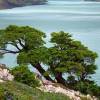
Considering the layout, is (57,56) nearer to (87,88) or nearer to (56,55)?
(56,55)

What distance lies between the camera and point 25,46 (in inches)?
1476

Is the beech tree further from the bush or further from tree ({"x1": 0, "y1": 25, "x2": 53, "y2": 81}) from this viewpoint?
the bush

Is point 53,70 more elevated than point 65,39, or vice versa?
point 65,39

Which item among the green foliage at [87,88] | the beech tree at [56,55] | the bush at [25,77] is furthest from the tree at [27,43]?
the bush at [25,77]

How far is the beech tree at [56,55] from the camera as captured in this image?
1350 inches

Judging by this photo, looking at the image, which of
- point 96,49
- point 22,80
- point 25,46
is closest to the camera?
point 22,80

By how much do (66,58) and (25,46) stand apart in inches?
176

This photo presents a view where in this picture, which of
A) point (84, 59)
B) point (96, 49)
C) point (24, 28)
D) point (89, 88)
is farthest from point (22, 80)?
point (96, 49)

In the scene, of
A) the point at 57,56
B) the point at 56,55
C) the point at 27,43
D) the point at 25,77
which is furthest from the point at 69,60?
the point at 25,77

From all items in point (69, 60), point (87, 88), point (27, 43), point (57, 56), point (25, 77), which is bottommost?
point (25, 77)

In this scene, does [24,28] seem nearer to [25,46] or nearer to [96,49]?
[25,46]

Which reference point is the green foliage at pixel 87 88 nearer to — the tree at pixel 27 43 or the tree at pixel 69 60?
the tree at pixel 69 60

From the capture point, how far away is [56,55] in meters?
34.6

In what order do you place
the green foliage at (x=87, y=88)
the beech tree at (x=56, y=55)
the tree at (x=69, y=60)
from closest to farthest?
the green foliage at (x=87, y=88) < the tree at (x=69, y=60) < the beech tree at (x=56, y=55)
